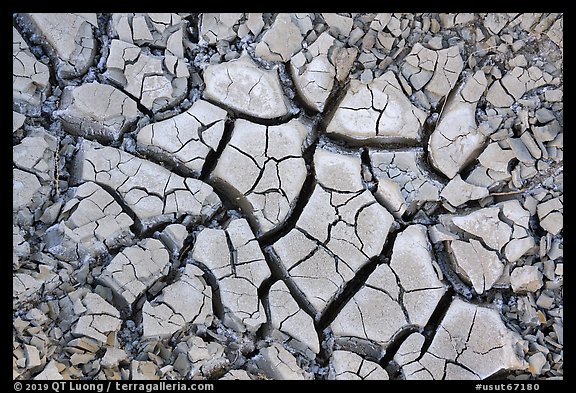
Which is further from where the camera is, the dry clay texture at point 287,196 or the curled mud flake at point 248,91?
the curled mud flake at point 248,91

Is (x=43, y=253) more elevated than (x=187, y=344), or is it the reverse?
(x=43, y=253)

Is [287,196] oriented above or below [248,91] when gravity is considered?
below

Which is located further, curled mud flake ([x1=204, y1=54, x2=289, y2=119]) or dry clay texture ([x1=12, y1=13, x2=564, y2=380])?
curled mud flake ([x1=204, y1=54, x2=289, y2=119])
